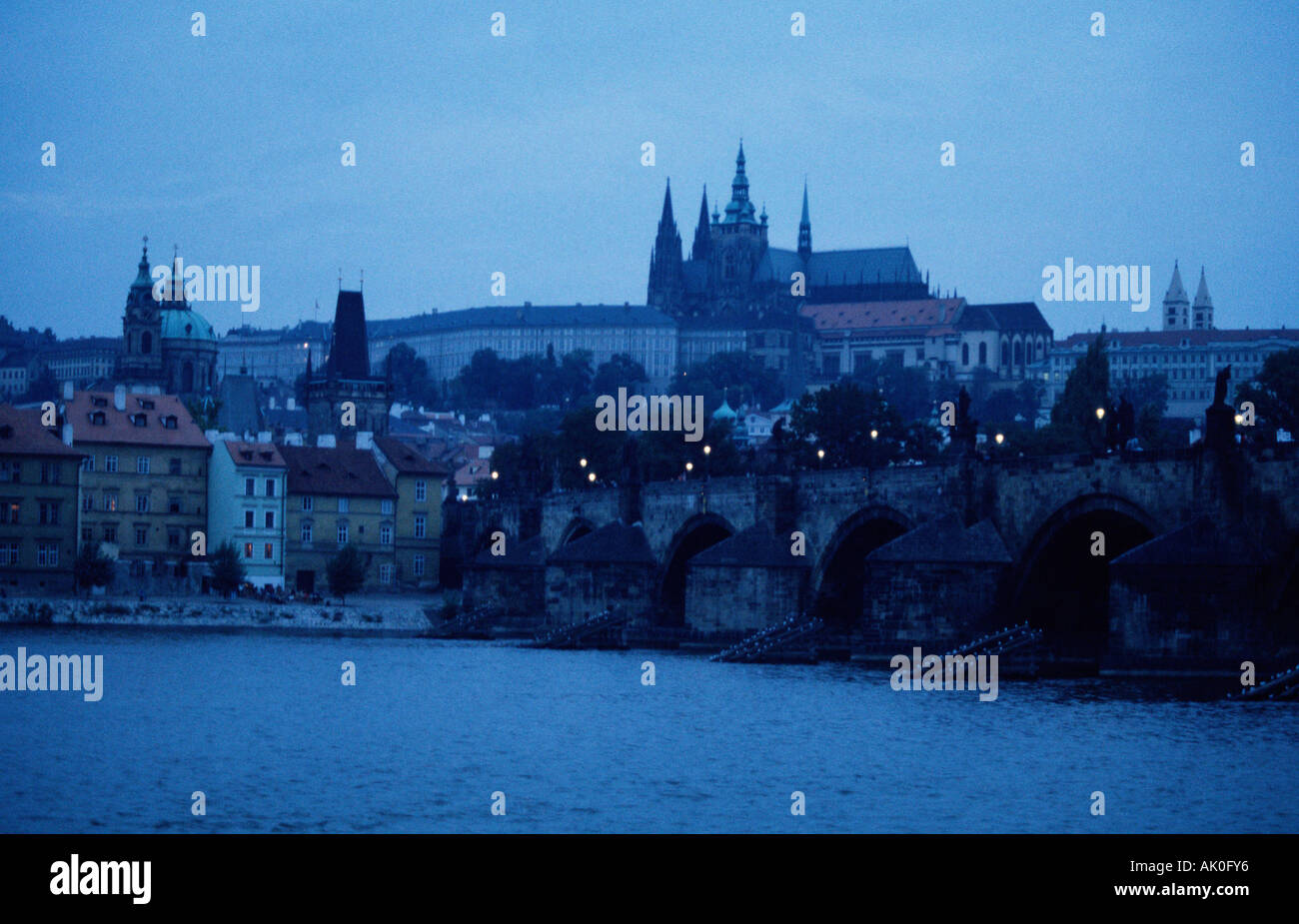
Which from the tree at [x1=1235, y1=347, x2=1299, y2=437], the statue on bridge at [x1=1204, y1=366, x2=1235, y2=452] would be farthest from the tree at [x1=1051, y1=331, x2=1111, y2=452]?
the statue on bridge at [x1=1204, y1=366, x2=1235, y2=452]

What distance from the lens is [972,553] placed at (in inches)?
2517

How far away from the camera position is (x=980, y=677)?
61875 millimetres

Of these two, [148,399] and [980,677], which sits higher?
[148,399]

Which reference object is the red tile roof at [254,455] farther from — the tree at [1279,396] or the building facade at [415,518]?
the tree at [1279,396]

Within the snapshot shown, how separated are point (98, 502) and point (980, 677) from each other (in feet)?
176

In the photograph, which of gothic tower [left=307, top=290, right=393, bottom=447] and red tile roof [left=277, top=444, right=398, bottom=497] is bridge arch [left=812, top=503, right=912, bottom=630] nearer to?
red tile roof [left=277, top=444, right=398, bottom=497]

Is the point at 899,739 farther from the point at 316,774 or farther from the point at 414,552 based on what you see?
the point at 414,552

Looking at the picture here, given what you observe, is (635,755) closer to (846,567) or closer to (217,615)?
(846,567)

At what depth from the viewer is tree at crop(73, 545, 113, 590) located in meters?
93.5

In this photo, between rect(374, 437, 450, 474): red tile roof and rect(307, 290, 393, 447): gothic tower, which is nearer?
rect(374, 437, 450, 474): red tile roof

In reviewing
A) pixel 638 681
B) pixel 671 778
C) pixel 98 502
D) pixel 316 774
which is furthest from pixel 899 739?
pixel 98 502

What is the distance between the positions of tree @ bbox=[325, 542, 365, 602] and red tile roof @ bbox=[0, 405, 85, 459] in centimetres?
1239

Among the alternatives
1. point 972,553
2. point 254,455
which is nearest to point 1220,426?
point 972,553

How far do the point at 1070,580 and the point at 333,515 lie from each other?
5435cm
